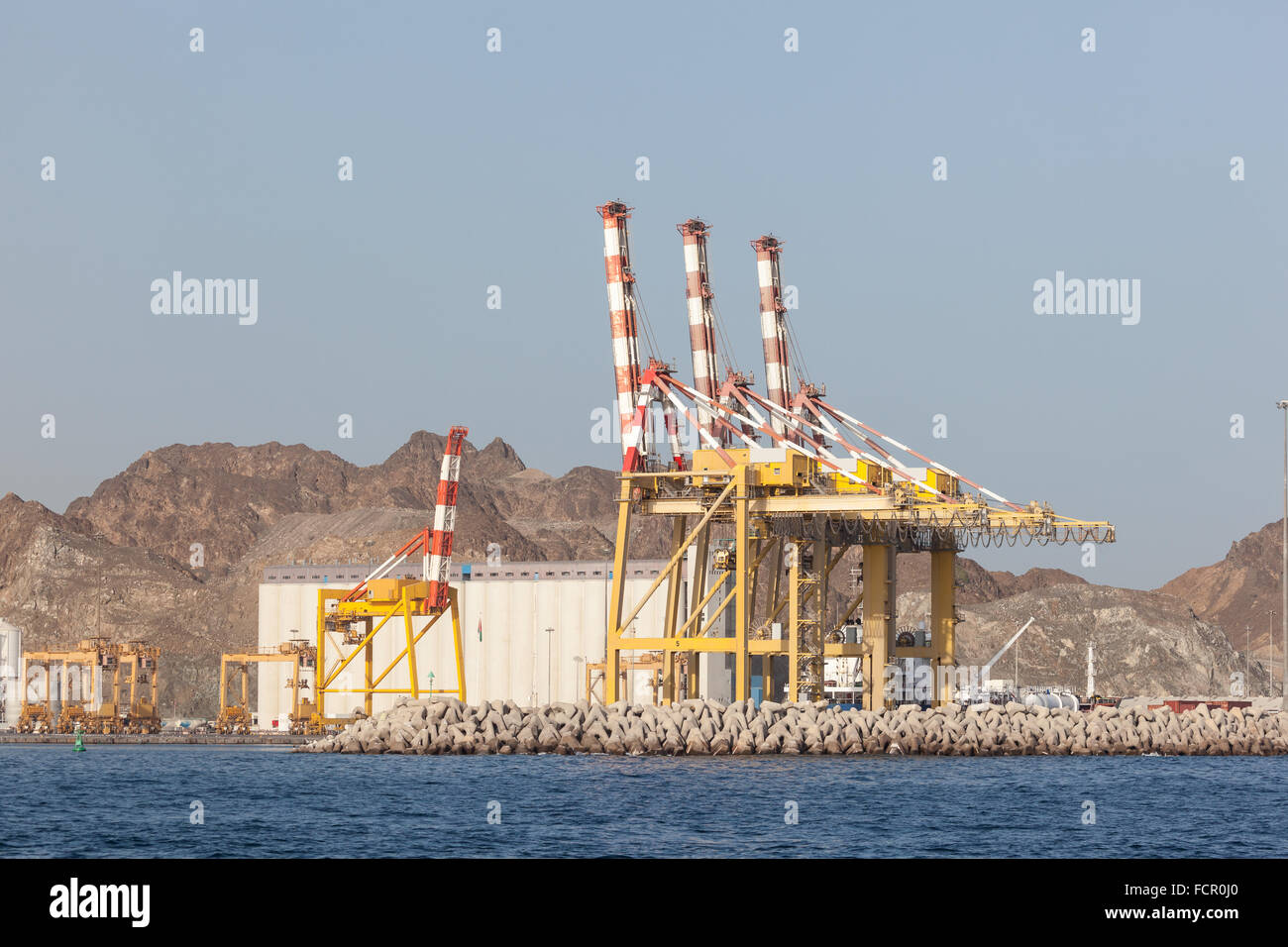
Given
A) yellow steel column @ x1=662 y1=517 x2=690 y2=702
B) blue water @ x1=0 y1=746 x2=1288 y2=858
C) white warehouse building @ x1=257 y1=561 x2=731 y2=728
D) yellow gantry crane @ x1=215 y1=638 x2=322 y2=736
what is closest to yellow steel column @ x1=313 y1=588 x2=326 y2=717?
yellow gantry crane @ x1=215 y1=638 x2=322 y2=736

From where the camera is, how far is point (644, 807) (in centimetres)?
5088

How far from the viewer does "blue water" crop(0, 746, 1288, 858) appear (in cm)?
4209

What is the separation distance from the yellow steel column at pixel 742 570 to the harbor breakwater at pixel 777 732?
7.94 feet

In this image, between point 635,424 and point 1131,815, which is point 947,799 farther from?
point 635,424

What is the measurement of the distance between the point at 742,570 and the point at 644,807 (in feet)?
114

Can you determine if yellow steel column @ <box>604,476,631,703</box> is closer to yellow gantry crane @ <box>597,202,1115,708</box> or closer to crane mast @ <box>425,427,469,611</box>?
yellow gantry crane @ <box>597,202,1115,708</box>

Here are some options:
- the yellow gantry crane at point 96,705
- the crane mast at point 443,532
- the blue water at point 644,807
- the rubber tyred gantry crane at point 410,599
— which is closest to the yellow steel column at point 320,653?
the rubber tyred gantry crane at point 410,599

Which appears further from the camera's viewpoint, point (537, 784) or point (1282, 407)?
point (1282, 407)

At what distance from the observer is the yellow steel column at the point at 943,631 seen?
9738cm

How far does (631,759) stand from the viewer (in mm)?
74188

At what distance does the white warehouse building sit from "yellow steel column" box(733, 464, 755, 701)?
30145 millimetres

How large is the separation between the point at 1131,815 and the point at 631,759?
91.1ft

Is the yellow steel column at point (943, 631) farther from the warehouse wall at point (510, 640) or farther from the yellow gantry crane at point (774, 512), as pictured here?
the warehouse wall at point (510, 640)
